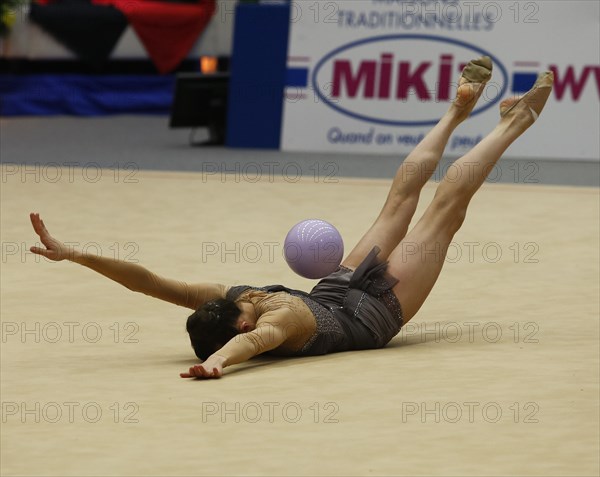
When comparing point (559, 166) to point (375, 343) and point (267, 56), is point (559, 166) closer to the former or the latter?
point (267, 56)

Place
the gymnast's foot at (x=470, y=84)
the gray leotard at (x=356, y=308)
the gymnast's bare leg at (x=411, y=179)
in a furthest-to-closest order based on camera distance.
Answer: the gymnast's foot at (x=470, y=84) → the gymnast's bare leg at (x=411, y=179) → the gray leotard at (x=356, y=308)

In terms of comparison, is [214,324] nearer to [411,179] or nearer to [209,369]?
[209,369]

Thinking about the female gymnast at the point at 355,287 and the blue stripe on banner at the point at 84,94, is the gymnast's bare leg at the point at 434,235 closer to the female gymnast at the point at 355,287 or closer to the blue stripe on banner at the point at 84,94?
the female gymnast at the point at 355,287

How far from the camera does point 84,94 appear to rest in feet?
56.1

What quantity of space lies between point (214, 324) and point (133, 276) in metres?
0.40

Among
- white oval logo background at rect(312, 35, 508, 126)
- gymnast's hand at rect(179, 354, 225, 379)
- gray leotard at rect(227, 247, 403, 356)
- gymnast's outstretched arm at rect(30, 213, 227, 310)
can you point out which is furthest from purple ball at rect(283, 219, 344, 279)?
white oval logo background at rect(312, 35, 508, 126)

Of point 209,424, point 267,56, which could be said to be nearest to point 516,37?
point 267,56

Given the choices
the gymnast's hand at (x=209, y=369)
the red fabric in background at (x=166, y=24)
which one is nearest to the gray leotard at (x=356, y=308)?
the gymnast's hand at (x=209, y=369)

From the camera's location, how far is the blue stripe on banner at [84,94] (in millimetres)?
16906

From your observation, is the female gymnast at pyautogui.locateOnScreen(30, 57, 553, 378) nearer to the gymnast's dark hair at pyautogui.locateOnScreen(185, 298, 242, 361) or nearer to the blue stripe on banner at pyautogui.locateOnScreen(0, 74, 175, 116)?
the gymnast's dark hair at pyautogui.locateOnScreen(185, 298, 242, 361)

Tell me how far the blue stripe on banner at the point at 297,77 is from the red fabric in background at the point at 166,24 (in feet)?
15.8

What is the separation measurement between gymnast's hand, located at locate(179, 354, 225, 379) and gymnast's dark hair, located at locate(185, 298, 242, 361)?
16cm

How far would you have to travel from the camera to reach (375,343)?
548 centimetres

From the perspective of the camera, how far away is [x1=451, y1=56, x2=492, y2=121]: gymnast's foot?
6164 millimetres
